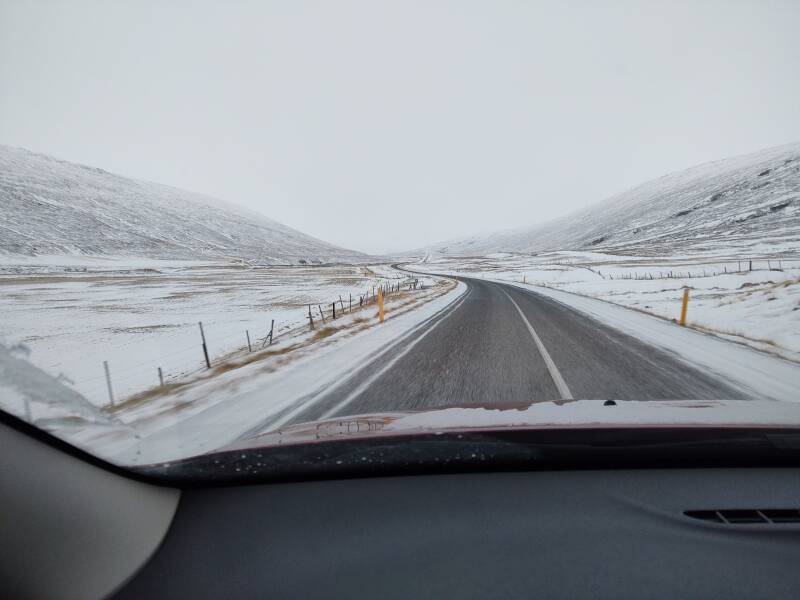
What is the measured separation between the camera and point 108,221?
110 meters

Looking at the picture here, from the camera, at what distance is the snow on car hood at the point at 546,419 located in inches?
85.5

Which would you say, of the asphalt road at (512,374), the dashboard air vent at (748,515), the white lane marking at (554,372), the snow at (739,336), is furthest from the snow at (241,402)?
the snow at (739,336)

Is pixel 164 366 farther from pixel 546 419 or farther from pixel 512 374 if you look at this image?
pixel 546 419

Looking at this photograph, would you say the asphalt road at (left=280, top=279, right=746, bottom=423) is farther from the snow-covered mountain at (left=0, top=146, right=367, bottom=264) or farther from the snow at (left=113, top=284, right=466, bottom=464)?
the snow-covered mountain at (left=0, top=146, right=367, bottom=264)

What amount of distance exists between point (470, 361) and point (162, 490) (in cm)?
520

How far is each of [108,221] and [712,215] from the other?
18384 cm

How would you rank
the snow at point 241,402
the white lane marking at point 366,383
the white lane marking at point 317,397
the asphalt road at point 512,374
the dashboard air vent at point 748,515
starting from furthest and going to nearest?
the asphalt road at point 512,374
the white lane marking at point 366,383
the white lane marking at point 317,397
the snow at point 241,402
the dashboard air vent at point 748,515

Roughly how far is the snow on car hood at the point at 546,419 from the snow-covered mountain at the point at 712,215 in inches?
3026

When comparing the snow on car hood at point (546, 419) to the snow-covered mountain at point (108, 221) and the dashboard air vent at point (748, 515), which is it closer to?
the dashboard air vent at point (748, 515)

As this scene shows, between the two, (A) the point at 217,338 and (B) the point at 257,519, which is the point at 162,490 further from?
(A) the point at 217,338

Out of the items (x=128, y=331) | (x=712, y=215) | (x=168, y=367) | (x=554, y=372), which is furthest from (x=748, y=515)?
(x=712, y=215)

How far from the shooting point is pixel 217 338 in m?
12.5

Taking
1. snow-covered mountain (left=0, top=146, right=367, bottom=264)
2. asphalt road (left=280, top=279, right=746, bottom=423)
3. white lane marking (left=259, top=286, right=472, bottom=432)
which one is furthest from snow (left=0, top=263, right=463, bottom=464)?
snow-covered mountain (left=0, top=146, right=367, bottom=264)

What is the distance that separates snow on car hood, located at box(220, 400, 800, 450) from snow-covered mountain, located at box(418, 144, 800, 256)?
76.9m
